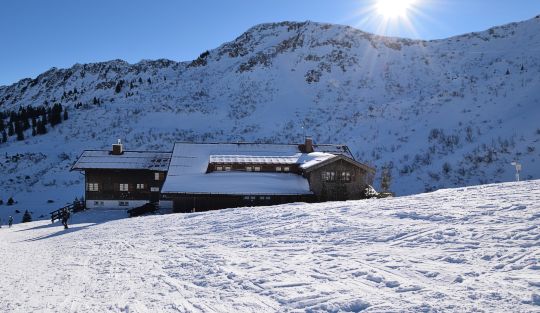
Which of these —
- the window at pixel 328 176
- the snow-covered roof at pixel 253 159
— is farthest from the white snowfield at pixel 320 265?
the snow-covered roof at pixel 253 159

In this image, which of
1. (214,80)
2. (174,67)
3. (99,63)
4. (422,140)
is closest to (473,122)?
(422,140)

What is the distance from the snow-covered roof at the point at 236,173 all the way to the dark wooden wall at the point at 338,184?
0.85m

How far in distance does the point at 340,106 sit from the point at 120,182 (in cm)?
4344

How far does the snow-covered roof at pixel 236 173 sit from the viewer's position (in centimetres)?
3100

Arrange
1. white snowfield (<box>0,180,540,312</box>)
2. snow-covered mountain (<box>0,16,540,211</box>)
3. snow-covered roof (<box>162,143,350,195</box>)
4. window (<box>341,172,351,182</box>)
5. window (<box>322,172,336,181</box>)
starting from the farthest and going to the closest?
snow-covered mountain (<box>0,16,540,211</box>)
window (<box>341,172,351,182</box>)
window (<box>322,172,336,181</box>)
snow-covered roof (<box>162,143,350,195</box>)
white snowfield (<box>0,180,540,312</box>)

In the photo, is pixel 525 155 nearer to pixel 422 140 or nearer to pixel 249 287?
pixel 422 140

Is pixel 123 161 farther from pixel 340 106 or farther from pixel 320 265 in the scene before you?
pixel 340 106

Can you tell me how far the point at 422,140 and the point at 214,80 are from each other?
53.4m

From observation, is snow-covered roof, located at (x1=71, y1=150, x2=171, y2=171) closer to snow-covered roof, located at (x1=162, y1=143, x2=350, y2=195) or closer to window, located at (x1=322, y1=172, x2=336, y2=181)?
snow-covered roof, located at (x1=162, y1=143, x2=350, y2=195)

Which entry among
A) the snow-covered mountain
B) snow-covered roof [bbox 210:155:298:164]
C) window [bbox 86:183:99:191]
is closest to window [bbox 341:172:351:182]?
snow-covered roof [bbox 210:155:298:164]

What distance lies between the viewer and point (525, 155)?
37156mm

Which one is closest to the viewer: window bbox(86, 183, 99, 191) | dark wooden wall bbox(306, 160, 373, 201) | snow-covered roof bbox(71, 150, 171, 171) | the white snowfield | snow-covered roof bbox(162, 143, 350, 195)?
the white snowfield

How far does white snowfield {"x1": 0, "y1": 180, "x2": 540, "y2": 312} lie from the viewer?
7285mm

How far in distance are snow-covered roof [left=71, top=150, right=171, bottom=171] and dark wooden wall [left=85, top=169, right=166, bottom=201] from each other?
568mm
